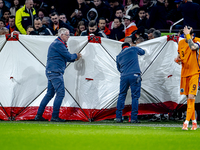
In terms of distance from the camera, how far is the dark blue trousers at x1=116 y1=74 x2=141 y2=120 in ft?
27.9

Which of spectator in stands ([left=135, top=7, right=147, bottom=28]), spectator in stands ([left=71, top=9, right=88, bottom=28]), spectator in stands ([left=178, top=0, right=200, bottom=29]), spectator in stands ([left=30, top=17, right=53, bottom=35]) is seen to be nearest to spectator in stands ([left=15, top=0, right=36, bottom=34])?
spectator in stands ([left=30, top=17, right=53, bottom=35])

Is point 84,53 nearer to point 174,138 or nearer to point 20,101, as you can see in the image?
point 20,101

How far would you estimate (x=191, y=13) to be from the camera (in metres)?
11.8

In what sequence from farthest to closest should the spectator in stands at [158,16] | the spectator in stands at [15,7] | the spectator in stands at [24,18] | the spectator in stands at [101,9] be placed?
the spectator in stands at [15,7]
the spectator in stands at [101,9]
the spectator in stands at [158,16]
the spectator in stands at [24,18]

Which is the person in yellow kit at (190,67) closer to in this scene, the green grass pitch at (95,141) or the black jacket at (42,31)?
the green grass pitch at (95,141)

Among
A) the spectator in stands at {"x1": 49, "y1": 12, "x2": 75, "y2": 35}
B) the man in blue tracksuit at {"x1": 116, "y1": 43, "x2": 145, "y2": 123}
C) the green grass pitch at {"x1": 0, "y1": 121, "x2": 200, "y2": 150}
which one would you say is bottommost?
the green grass pitch at {"x1": 0, "y1": 121, "x2": 200, "y2": 150}

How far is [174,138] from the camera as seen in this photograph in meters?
5.73

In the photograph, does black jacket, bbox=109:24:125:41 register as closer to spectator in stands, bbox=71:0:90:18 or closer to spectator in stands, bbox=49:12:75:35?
spectator in stands, bbox=49:12:75:35

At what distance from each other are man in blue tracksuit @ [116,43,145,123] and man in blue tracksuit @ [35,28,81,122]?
123 centimetres

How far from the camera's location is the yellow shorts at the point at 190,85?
→ 7059mm

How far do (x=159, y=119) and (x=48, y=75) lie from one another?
3311mm

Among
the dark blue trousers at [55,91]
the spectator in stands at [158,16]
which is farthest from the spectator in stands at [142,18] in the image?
the dark blue trousers at [55,91]

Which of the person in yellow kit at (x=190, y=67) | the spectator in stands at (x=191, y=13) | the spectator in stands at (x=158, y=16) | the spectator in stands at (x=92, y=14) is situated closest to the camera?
the person in yellow kit at (x=190, y=67)

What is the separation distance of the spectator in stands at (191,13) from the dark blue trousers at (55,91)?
5.39 meters
